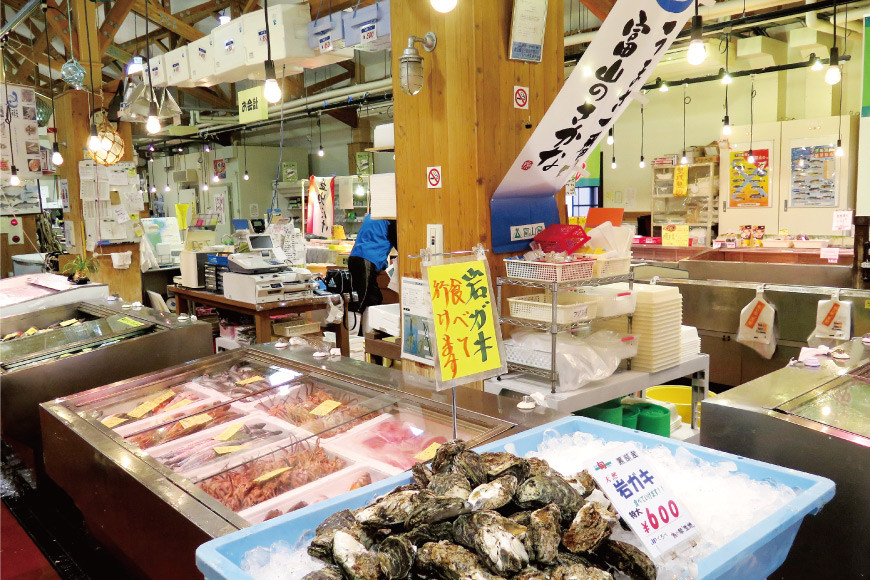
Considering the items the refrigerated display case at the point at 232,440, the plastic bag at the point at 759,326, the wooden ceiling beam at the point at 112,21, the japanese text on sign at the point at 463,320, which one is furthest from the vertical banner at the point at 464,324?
the wooden ceiling beam at the point at 112,21

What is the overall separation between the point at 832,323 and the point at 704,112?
7.83m

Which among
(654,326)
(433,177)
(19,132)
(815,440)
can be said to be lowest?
(815,440)

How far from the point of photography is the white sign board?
9.64ft

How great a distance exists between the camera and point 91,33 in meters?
8.15

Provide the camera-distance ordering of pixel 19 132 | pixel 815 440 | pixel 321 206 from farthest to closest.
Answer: pixel 321 206 < pixel 19 132 < pixel 815 440

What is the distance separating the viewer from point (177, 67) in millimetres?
6664

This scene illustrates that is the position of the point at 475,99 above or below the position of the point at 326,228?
above

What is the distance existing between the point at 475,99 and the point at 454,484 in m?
2.49

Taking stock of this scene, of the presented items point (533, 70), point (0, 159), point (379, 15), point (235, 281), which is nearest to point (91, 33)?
point (0, 159)

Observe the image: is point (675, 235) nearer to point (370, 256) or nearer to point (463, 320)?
point (370, 256)

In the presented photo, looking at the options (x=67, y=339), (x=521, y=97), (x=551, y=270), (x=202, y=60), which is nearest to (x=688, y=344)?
(x=551, y=270)

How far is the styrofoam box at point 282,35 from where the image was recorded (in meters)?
5.18

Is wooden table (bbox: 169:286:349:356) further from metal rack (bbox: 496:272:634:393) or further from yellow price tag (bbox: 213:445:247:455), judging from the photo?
yellow price tag (bbox: 213:445:247:455)

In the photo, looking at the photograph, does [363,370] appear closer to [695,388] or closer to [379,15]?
[695,388]
